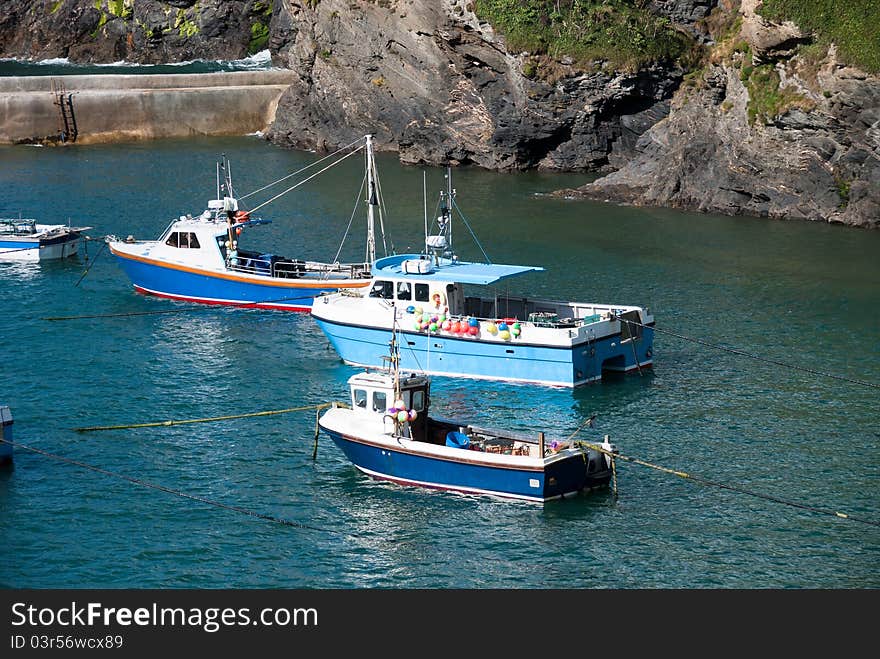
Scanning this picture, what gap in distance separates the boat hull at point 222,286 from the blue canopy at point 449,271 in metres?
5.93

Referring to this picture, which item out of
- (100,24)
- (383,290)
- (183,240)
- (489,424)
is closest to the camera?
(489,424)

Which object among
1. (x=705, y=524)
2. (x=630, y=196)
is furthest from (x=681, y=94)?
(x=705, y=524)

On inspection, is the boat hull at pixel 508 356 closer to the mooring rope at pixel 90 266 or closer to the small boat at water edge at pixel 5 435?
the small boat at water edge at pixel 5 435

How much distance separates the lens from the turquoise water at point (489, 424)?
32562mm

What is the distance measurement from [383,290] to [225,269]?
1136 centimetres

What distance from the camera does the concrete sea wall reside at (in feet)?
348

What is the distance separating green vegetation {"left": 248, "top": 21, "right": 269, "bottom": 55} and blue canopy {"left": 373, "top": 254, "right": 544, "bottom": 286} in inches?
3522

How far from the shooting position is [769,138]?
238 feet

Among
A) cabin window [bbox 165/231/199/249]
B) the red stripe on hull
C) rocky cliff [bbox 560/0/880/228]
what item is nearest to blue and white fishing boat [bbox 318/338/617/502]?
the red stripe on hull

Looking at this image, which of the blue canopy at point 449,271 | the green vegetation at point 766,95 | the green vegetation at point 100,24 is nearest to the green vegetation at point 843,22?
the green vegetation at point 766,95

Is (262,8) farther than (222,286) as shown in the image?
Yes

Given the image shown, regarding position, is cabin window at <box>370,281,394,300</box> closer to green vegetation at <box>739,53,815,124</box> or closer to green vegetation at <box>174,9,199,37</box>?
green vegetation at <box>739,53,815,124</box>

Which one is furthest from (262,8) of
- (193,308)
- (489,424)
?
(489,424)

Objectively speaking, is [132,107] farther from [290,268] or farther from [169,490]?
[169,490]
